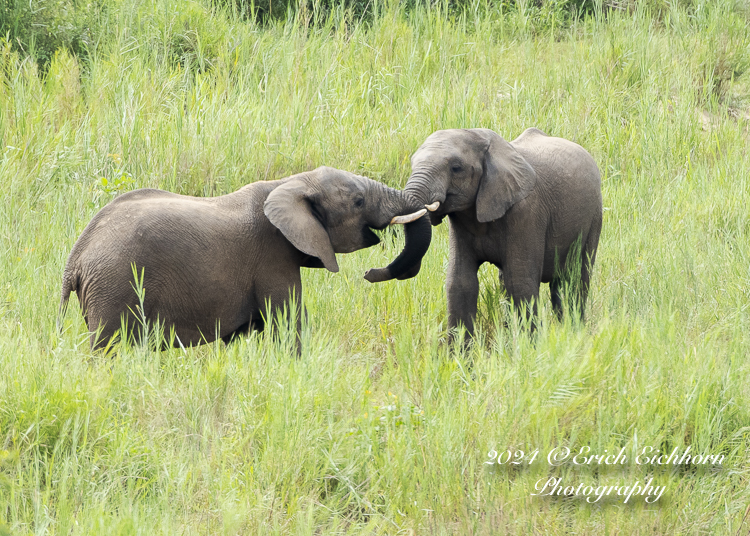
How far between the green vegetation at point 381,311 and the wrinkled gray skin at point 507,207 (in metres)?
0.34

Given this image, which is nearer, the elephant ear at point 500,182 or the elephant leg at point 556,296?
the elephant ear at point 500,182

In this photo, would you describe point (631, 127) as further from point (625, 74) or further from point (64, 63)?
point (64, 63)

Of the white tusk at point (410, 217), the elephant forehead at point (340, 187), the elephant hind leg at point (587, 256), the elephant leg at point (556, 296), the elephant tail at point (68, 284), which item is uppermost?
the elephant forehead at point (340, 187)

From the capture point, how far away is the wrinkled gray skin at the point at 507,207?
492 centimetres

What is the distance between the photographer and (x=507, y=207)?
4961 millimetres

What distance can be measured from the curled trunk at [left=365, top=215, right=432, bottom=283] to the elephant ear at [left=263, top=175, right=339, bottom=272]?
14.3 inches

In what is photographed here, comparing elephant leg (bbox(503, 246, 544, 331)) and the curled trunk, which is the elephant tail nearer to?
the curled trunk

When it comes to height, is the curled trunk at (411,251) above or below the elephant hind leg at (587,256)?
above

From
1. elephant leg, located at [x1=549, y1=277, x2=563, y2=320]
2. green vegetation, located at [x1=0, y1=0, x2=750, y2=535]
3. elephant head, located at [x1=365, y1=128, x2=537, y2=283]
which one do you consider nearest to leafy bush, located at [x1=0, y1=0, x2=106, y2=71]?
green vegetation, located at [x1=0, y1=0, x2=750, y2=535]

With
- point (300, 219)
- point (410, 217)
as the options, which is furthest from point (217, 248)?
point (410, 217)

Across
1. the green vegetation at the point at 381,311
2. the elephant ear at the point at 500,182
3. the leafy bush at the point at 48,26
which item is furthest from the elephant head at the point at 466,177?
the leafy bush at the point at 48,26

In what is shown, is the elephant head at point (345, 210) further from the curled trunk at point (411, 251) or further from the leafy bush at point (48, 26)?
the leafy bush at point (48, 26)

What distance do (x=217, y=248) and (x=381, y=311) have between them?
1.48m

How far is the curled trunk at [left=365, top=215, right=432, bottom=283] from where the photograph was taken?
4.79m
